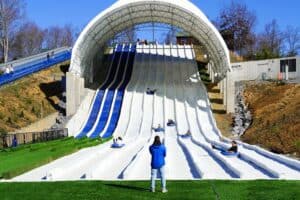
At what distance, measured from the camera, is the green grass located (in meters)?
20.2

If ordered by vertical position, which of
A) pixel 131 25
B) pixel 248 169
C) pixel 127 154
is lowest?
pixel 127 154

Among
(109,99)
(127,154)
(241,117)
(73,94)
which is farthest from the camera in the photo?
(109,99)

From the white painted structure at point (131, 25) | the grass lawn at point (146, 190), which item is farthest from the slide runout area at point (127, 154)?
the white painted structure at point (131, 25)

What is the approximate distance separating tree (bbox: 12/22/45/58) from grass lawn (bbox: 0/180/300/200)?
7904cm

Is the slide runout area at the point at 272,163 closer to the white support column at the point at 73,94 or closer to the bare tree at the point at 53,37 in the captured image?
the white support column at the point at 73,94

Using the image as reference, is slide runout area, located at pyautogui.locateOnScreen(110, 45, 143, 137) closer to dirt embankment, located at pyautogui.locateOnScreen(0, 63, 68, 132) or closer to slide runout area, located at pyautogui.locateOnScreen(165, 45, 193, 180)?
slide runout area, located at pyautogui.locateOnScreen(165, 45, 193, 180)

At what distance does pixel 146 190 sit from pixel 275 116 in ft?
69.9

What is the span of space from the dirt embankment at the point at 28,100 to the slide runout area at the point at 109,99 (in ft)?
12.8

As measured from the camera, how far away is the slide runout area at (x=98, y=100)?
40969mm

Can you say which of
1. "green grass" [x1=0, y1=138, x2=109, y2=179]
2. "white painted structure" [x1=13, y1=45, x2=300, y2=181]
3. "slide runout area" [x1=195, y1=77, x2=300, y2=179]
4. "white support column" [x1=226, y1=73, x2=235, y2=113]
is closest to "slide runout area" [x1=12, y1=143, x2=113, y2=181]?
"white painted structure" [x1=13, y1=45, x2=300, y2=181]

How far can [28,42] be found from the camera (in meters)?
97.1

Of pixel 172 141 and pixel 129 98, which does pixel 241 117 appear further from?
pixel 129 98

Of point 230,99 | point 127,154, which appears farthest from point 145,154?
point 230,99

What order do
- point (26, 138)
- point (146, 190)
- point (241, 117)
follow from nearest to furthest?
point (146, 190), point (26, 138), point (241, 117)
